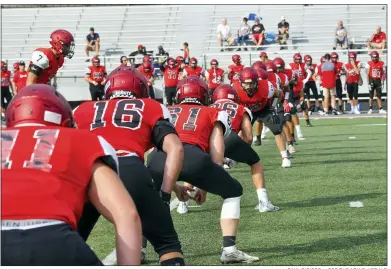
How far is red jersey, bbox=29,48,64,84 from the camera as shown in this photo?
8.22 meters

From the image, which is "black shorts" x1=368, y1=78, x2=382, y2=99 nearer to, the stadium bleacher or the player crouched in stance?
the stadium bleacher

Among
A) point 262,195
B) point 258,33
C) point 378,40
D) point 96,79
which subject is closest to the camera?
point 262,195

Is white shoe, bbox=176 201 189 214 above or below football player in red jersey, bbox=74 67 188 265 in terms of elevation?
below

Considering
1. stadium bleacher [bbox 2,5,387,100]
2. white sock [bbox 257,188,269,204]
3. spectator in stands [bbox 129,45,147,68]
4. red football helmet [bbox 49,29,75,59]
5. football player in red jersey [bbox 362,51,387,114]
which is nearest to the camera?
red football helmet [bbox 49,29,75,59]

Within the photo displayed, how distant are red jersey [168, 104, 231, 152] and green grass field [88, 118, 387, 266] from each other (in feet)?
2.91

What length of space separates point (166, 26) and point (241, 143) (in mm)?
23324

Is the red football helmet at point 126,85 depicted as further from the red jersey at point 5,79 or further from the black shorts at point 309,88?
the red jersey at point 5,79

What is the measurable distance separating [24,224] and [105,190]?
1.15ft

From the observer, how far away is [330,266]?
6.35m

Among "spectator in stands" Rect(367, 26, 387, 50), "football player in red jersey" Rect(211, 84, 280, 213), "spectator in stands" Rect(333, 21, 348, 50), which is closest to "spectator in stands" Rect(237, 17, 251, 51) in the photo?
"spectator in stands" Rect(333, 21, 348, 50)

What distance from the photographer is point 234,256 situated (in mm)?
6648

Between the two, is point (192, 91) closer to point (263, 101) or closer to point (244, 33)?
point (263, 101)

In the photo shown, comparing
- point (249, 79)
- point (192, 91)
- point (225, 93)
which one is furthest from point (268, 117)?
point (192, 91)

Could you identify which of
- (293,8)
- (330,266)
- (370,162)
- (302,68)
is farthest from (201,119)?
(293,8)
